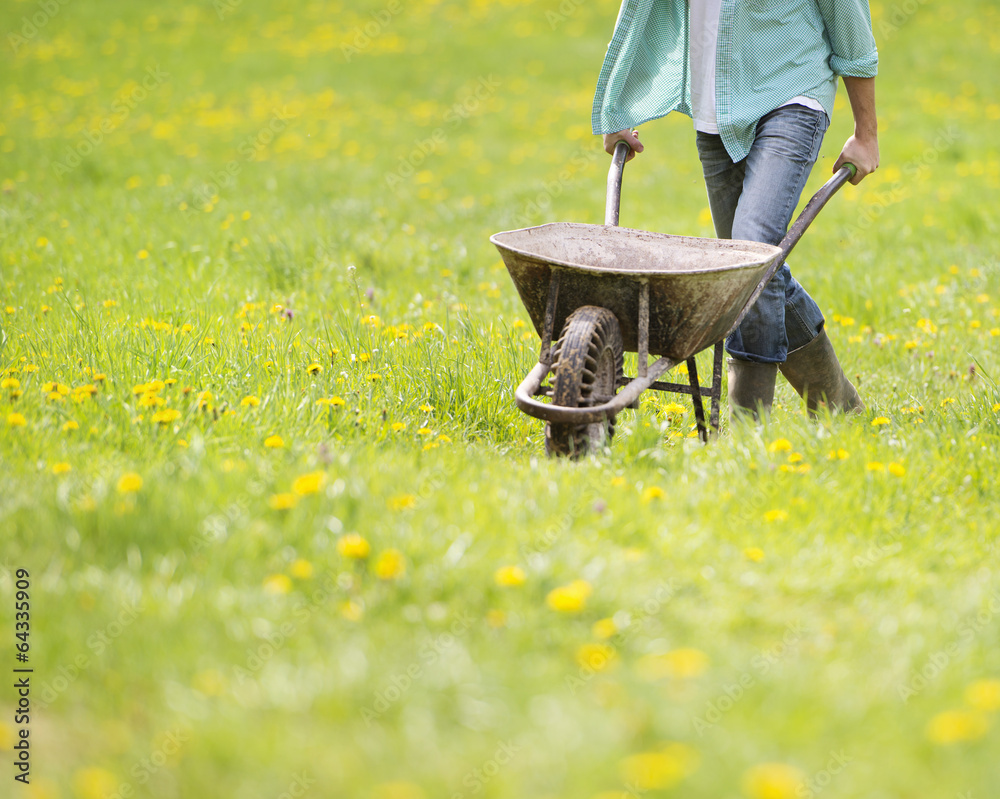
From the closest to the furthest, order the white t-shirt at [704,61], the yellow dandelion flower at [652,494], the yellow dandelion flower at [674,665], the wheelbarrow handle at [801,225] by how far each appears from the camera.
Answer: the yellow dandelion flower at [674,665] < the yellow dandelion flower at [652,494] < the wheelbarrow handle at [801,225] < the white t-shirt at [704,61]

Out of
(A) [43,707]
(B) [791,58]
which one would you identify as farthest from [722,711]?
(B) [791,58]

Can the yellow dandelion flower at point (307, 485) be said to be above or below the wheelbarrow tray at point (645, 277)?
below

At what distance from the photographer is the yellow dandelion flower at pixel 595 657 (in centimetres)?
179

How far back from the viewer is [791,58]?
319 cm

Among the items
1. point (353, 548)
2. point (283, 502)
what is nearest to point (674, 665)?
point (353, 548)

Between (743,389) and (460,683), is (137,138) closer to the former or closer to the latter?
(743,389)

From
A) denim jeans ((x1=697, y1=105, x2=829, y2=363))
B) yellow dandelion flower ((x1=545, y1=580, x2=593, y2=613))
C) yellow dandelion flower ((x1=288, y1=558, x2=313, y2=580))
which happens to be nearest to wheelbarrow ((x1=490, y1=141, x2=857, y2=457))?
denim jeans ((x1=697, y1=105, x2=829, y2=363))

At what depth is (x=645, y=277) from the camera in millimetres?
2650

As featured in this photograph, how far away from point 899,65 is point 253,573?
1367 centimetres

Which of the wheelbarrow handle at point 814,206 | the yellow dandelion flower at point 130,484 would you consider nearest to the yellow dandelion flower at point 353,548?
the yellow dandelion flower at point 130,484

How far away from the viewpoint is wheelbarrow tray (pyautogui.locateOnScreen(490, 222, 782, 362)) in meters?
2.68

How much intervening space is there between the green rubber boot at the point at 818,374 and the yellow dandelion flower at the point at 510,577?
76.2 inches

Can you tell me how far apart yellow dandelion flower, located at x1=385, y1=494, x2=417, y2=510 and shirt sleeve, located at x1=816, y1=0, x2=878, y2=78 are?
2.25m

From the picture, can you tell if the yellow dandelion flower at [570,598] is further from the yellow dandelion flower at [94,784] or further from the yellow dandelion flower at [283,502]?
the yellow dandelion flower at [94,784]
